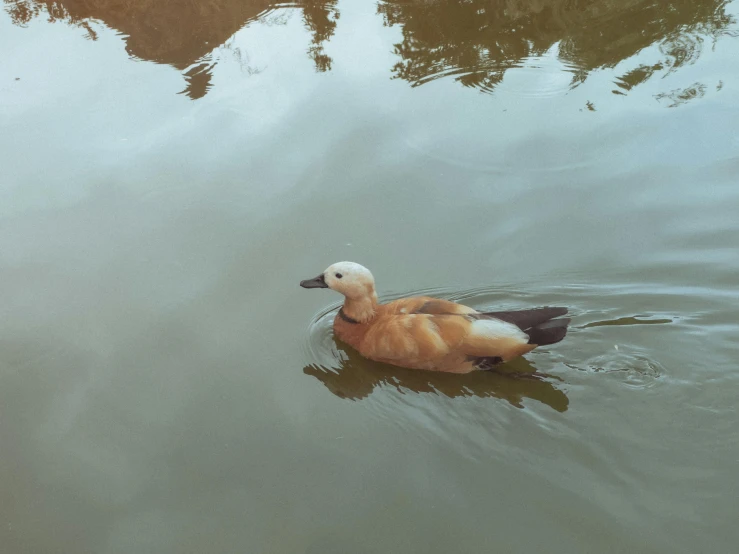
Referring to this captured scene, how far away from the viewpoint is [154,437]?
12.2 ft

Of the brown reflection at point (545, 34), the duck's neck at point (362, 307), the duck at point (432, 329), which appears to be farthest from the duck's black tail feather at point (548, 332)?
the brown reflection at point (545, 34)

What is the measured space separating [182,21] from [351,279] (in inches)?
234

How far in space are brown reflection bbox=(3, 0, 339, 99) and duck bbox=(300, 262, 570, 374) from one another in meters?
3.77

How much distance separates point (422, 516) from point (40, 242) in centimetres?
382

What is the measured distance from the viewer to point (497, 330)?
3.77 meters

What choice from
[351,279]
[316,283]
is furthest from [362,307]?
[316,283]

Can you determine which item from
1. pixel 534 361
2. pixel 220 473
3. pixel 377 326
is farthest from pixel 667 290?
pixel 220 473

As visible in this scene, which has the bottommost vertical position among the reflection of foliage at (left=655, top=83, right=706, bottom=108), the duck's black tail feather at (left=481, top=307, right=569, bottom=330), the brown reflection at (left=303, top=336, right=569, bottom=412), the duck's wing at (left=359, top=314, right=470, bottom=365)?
the brown reflection at (left=303, top=336, right=569, bottom=412)

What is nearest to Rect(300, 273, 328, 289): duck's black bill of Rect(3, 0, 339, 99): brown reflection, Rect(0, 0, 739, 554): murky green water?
Rect(0, 0, 739, 554): murky green water

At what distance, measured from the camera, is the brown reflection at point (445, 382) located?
3.81 meters

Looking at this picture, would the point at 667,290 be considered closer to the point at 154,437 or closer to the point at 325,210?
the point at 325,210

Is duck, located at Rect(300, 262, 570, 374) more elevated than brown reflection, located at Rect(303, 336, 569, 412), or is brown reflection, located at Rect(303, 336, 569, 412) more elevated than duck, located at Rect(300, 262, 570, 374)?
duck, located at Rect(300, 262, 570, 374)

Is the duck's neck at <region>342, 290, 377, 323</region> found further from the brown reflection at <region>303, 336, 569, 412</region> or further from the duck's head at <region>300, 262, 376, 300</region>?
the brown reflection at <region>303, 336, 569, 412</region>

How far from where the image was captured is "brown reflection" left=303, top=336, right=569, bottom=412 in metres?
3.81
